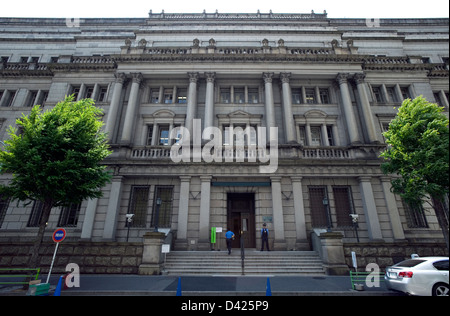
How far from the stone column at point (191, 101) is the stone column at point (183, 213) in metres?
4.50

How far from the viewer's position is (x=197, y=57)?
815 inches

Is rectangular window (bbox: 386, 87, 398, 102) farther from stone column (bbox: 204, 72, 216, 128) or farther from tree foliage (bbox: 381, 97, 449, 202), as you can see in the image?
stone column (bbox: 204, 72, 216, 128)

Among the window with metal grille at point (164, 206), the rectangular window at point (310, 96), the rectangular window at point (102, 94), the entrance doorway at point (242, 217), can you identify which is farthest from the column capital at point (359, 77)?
the rectangular window at point (102, 94)

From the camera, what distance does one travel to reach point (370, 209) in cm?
1617

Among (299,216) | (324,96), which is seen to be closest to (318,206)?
(299,216)

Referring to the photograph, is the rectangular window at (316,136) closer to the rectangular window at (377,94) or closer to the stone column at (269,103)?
the stone column at (269,103)

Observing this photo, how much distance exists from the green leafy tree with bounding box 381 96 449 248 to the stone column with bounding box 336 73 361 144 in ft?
14.5

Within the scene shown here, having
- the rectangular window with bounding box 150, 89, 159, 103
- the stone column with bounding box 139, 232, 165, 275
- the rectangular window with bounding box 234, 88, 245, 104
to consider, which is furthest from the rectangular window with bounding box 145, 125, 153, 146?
the stone column with bounding box 139, 232, 165, 275

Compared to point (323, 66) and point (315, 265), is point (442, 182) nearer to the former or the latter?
point (315, 265)

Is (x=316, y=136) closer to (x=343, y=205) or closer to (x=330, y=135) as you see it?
(x=330, y=135)

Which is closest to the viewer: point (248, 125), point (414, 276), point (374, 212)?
point (414, 276)

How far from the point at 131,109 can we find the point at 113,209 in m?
9.10
